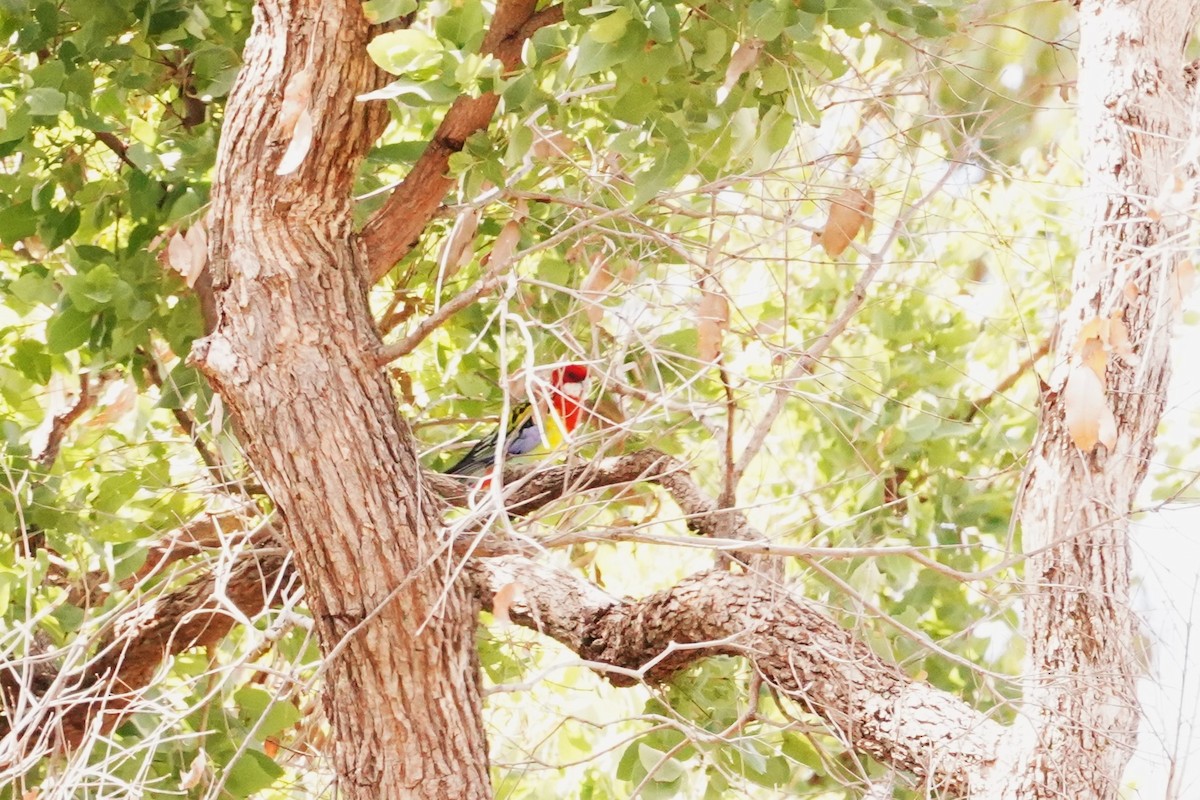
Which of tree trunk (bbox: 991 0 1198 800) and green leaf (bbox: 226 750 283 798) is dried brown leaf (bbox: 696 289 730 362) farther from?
green leaf (bbox: 226 750 283 798)

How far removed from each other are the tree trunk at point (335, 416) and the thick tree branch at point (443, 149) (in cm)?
19

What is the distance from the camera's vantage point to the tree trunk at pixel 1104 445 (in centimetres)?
216

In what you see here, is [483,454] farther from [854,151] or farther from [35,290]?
[854,151]

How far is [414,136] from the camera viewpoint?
3396mm

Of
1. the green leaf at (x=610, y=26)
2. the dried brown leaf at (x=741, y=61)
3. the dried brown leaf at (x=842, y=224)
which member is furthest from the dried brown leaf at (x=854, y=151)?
the green leaf at (x=610, y=26)

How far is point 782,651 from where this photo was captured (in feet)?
7.66

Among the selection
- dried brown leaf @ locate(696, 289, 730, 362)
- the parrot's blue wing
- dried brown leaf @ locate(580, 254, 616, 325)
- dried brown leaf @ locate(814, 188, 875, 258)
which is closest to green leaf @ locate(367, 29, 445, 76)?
dried brown leaf @ locate(580, 254, 616, 325)

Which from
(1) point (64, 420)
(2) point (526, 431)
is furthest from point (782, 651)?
(1) point (64, 420)

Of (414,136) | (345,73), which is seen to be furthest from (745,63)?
(414,136)

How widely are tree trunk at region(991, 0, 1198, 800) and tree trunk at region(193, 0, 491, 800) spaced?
3.41 feet

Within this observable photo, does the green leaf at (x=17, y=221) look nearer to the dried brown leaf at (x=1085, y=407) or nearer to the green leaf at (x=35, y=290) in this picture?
the green leaf at (x=35, y=290)

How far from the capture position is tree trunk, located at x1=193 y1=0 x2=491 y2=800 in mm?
2037

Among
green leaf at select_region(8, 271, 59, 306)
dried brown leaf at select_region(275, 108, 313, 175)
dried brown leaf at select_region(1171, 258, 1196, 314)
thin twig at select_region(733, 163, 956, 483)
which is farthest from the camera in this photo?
green leaf at select_region(8, 271, 59, 306)

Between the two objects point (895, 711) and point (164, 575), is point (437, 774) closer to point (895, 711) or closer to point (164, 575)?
point (895, 711)
